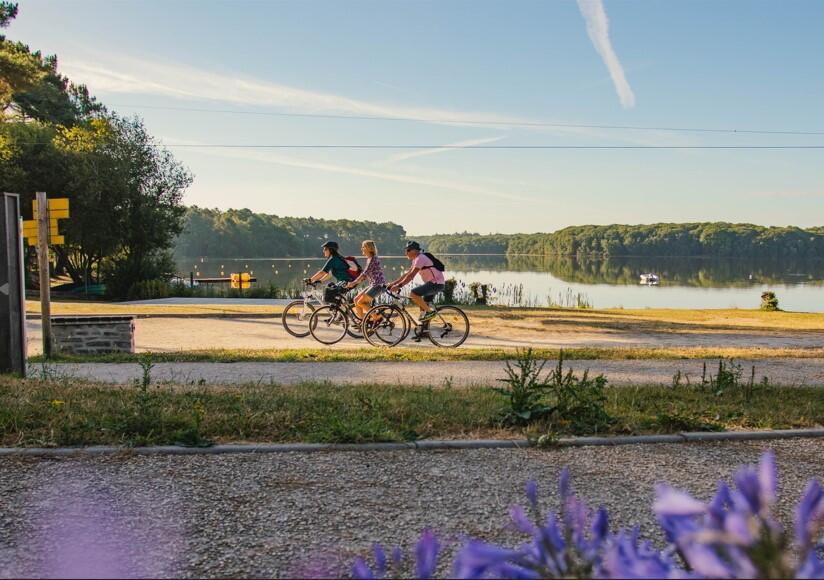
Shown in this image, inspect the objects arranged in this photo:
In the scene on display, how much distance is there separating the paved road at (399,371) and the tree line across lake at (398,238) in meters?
91.1

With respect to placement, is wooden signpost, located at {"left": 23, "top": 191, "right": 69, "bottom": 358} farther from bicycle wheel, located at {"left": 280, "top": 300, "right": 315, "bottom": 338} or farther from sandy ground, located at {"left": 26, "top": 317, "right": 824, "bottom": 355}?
bicycle wheel, located at {"left": 280, "top": 300, "right": 315, "bottom": 338}

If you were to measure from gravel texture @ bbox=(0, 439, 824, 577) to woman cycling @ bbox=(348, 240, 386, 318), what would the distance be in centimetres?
749

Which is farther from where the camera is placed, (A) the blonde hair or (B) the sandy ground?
(B) the sandy ground

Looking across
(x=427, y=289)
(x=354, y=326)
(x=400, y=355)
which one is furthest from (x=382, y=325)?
(x=400, y=355)

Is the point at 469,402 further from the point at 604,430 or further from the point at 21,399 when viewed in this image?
the point at 21,399

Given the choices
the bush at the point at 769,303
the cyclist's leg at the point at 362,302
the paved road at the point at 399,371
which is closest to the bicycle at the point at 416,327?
the cyclist's leg at the point at 362,302

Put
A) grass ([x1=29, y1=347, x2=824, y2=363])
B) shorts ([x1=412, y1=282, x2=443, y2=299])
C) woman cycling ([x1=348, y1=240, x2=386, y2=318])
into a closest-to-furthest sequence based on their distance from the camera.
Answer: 1. grass ([x1=29, y1=347, x2=824, y2=363])
2. shorts ([x1=412, y1=282, x2=443, y2=299])
3. woman cycling ([x1=348, y1=240, x2=386, y2=318])

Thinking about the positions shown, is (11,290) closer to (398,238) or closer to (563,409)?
(563,409)

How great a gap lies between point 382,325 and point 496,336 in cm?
284

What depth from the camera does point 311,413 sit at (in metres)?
5.15

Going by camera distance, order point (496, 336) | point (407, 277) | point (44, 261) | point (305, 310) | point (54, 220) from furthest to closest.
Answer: point (496, 336) → point (305, 310) → point (407, 277) → point (54, 220) → point (44, 261)

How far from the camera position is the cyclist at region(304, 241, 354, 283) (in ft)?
39.8

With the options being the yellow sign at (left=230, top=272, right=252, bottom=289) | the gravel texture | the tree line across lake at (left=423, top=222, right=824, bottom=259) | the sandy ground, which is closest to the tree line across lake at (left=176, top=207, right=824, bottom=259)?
the tree line across lake at (left=423, top=222, right=824, bottom=259)

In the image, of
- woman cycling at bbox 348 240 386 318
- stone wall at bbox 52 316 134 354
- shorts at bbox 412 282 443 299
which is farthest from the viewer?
woman cycling at bbox 348 240 386 318
